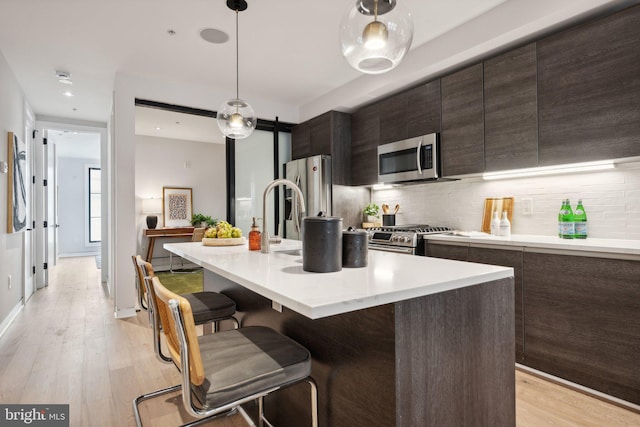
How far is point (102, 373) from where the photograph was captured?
2389 millimetres

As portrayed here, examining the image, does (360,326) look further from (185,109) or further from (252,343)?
(185,109)

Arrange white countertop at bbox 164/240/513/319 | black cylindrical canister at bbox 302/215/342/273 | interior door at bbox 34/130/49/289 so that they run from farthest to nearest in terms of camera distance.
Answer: interior door at bbox 34/130/49/289, black cylindrical canister at bbox 302/215/342/273, white countertop at bbox 164/240/513/319

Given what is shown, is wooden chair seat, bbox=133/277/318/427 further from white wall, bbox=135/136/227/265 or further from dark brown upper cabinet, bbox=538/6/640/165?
white wall, bbox=135/136/227/265

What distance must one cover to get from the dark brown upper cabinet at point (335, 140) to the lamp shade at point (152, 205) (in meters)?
3.97

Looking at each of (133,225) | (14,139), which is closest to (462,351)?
(133,225)

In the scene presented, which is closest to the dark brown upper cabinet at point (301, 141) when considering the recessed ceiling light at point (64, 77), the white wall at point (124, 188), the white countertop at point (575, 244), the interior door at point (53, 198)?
the white wall at point (124, 188)

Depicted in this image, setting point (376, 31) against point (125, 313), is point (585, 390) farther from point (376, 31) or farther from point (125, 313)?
point (125, 313)

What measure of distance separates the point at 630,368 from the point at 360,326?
1.74 meters

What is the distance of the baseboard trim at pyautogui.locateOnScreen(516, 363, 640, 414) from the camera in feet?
6.09

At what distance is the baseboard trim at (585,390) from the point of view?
186cm

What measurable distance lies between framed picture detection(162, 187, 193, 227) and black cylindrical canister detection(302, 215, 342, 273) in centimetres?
645

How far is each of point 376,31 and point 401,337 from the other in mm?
1125

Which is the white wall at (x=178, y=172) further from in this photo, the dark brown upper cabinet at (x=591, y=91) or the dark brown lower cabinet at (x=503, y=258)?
the dark brown upper cabinet at (x=591, y=91)

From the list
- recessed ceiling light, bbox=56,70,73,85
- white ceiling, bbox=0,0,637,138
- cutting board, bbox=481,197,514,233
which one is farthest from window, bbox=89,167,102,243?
cutting board, bbox=481,197,514,233
